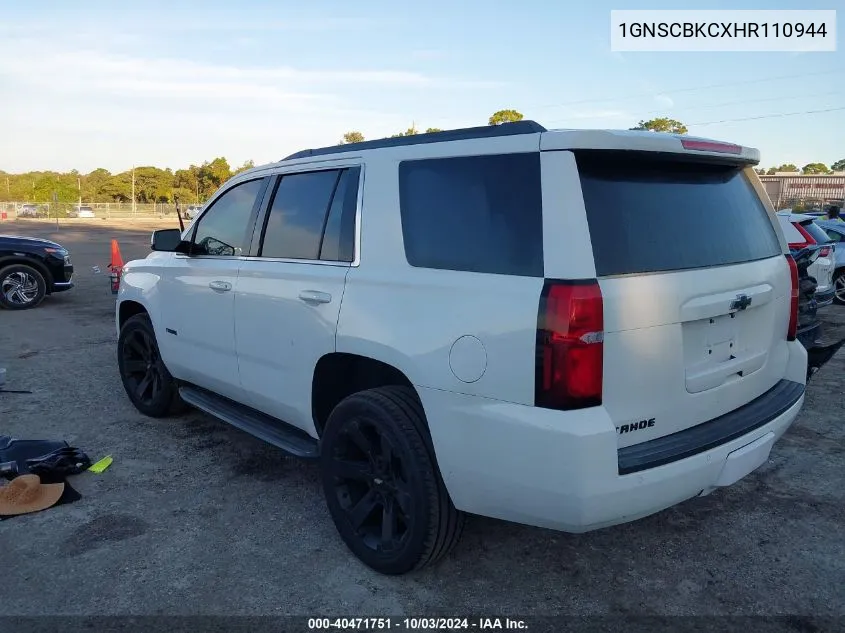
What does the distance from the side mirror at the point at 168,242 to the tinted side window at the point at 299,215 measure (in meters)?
1.06

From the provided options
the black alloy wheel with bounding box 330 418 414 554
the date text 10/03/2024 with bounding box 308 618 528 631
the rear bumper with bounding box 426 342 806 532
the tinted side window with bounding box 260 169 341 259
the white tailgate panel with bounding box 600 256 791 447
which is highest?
the tinted side window with bounding box 260 169 341 259

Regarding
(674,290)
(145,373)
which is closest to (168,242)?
(145,373)

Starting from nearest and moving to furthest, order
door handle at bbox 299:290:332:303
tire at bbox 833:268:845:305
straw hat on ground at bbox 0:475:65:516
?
door handle at bbox 299:290:332:303 → straw hat on ground at bbox 0:475:65:516 → tire at bbox 833:268:845:305

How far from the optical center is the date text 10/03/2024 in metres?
2.68

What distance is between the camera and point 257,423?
3.90 metres

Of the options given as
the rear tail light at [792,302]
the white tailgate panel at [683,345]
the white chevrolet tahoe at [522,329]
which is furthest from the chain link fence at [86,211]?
the white tailgate panel at [683,345]

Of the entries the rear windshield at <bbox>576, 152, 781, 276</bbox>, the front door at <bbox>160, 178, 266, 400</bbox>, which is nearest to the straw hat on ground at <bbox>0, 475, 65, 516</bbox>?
the front door at <bbox>160, 178, 266, 400</bbox>

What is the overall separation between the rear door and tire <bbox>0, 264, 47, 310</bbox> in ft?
35.3

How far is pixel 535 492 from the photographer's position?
8.01 ft

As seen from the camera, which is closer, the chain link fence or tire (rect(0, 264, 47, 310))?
tire (rect(0, 264, 47, 310))

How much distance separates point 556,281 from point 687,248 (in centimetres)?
72

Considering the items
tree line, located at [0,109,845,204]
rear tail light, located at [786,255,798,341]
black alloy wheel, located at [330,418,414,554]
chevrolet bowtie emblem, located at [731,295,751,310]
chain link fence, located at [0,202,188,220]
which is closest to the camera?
chevrolet bowtie emblem, located at [731,295,751,310]

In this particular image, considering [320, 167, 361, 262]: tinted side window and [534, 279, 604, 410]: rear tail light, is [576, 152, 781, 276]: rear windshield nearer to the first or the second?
[534, 279, 604, 410]: rear tail light

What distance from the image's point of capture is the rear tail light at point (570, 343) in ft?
7.60
